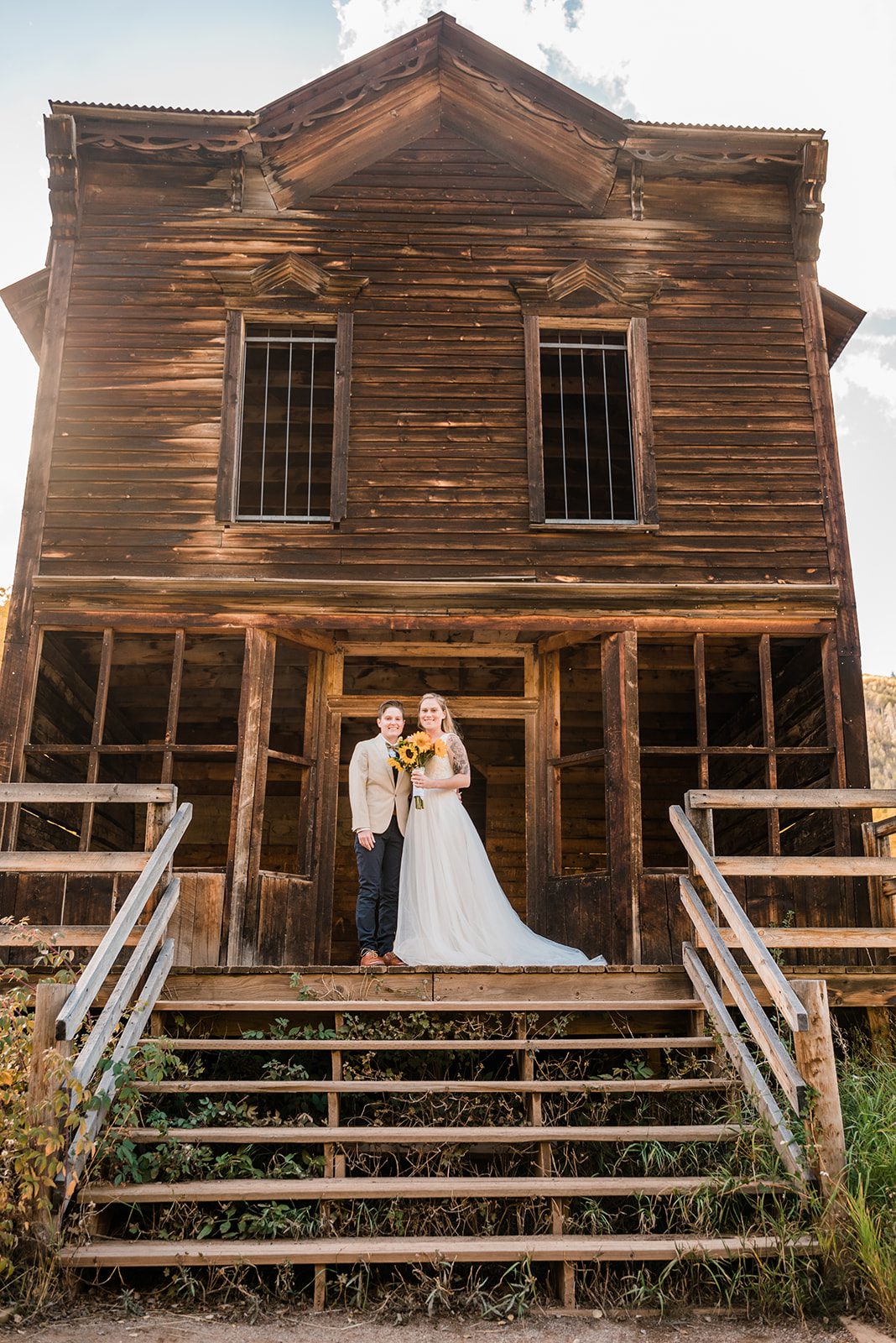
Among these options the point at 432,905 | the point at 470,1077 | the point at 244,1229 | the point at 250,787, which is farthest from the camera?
the point at 250,787

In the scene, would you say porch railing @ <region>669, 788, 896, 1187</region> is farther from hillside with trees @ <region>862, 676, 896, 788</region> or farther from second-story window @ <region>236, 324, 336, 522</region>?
hillside with trees @ <region>862, 676, 896, 788</region>

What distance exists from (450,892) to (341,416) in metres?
3.91

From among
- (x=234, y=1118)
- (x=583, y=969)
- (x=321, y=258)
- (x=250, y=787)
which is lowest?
(x=234, y=1118)

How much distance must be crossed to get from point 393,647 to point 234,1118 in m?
4.78

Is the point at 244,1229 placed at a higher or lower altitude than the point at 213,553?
lower

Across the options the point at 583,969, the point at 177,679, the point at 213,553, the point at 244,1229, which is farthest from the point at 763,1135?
the point at 213,553

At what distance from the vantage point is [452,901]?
7.54 metres

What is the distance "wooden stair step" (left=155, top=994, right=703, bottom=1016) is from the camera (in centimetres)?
621

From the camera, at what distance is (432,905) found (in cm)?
750

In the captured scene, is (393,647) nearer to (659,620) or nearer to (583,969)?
(659,620)

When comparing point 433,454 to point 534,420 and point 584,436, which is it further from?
point 584,436

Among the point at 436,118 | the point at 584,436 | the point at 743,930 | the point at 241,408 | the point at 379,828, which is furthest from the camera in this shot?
the point at 584,436

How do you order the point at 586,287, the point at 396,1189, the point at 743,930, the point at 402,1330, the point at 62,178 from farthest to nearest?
the point at 586,287 < the point at 62,178 < the point at 743,930 < the point at 396,1189 < the point at 402,1330

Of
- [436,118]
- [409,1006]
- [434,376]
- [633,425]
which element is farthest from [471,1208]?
[436,118]
